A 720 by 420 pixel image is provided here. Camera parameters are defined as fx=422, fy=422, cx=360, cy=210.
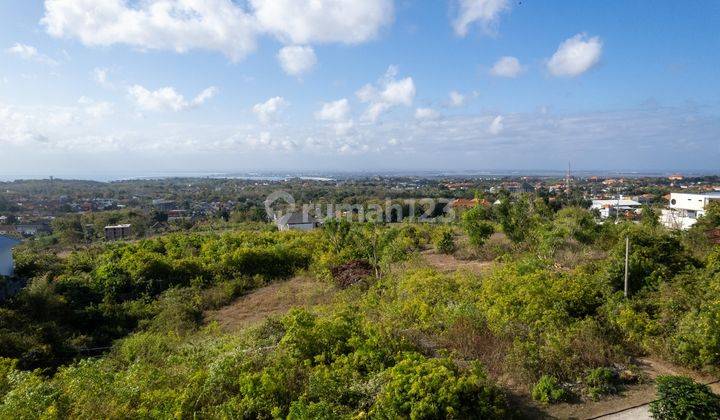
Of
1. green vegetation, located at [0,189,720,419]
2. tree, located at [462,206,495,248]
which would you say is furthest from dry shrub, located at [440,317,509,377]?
tree, located at [462,206,495,248]

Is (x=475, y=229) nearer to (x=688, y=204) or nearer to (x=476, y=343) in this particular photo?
(x=476, y=343)

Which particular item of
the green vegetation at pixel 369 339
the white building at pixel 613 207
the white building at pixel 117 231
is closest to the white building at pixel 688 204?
the white building at pixel 613 207

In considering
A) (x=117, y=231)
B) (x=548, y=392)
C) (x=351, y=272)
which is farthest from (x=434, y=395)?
(x=117, y=231)

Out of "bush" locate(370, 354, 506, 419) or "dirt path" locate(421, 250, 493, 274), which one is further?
"dirt path" locate(421, 250, 493, 274)

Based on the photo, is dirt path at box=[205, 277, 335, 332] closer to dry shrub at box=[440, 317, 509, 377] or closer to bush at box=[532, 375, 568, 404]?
dry shrub at box=[440, 317, 509, 377]

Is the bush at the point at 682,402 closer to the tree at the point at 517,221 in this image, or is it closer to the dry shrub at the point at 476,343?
the dry shrub at the point at 476,343
